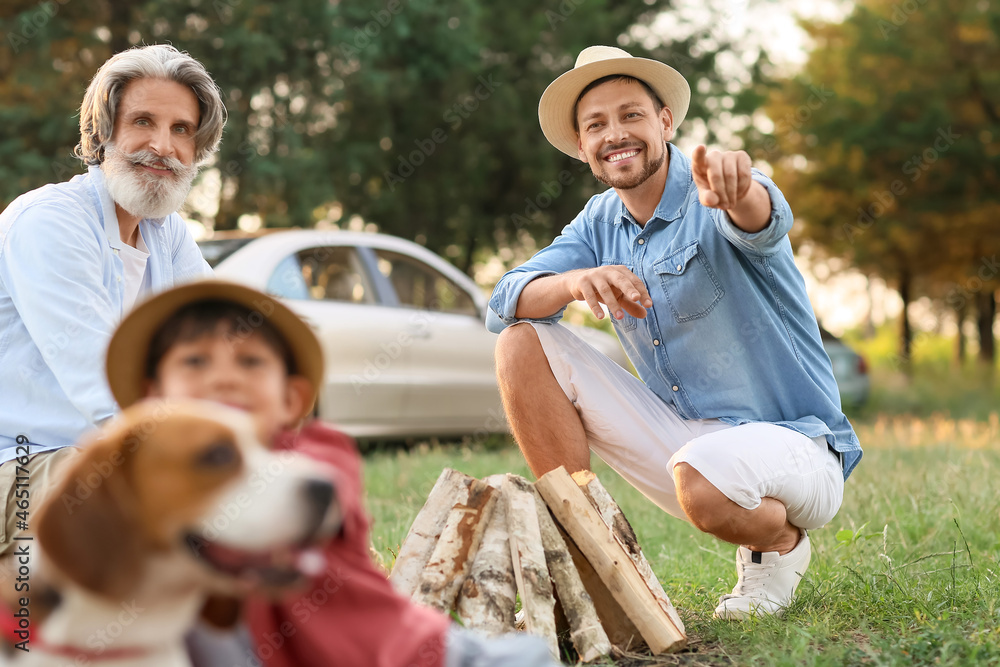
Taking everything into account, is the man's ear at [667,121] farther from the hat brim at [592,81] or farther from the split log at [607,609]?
the split log at [607,609]

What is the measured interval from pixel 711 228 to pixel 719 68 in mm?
12176

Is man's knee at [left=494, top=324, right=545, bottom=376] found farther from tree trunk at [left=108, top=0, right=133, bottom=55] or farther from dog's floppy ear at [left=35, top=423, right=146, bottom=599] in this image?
tree trunk at [left=108, top=0, right=133, bottom=55]

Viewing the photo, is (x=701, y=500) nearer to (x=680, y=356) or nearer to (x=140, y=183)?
(x=680, y=356)

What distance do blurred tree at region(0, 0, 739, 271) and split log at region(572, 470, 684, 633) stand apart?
6.84m

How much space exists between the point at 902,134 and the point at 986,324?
5.21 m

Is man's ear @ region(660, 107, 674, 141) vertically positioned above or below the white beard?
above

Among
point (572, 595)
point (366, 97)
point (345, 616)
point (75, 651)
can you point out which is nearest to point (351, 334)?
point (572, 595)

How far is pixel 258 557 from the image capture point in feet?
3.80

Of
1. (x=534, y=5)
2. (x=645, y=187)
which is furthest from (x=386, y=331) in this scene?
(x=534, y=5)

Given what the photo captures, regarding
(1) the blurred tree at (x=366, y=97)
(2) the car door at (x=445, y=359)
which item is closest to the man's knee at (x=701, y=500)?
(2) the car door at (x=445, y=359)

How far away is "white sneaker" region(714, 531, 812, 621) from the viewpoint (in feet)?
9.34

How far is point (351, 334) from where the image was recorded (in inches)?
251

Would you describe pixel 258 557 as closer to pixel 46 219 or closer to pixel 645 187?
pixel 46 219

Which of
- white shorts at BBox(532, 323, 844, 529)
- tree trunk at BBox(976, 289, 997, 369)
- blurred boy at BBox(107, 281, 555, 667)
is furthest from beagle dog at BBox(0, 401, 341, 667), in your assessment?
tree trunk at BBox(976, 289, 997, 369)
